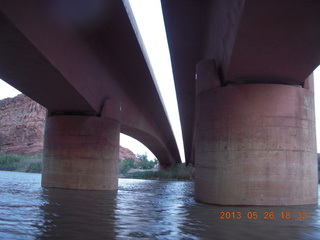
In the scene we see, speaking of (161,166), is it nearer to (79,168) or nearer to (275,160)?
(79,168)

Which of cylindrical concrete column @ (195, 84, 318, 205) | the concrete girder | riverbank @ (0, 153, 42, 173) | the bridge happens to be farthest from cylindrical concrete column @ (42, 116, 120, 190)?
riverbank @ (0, 153, 42, 173)

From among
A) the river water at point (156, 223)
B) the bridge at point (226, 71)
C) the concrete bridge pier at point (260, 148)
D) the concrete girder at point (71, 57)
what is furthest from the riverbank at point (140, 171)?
the river water at point (156, 223)

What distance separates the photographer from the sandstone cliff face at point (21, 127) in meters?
94.8

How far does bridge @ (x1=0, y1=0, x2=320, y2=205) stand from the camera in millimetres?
7707

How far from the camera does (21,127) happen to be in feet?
326

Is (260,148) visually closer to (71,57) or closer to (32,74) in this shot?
(71,57)

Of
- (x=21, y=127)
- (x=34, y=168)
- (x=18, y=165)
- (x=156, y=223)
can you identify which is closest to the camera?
(x=156, y=223)

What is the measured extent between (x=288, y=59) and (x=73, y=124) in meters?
10.7

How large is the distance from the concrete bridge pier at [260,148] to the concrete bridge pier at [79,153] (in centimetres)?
697

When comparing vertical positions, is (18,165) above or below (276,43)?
below

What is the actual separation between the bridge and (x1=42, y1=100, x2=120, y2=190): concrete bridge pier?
162cm

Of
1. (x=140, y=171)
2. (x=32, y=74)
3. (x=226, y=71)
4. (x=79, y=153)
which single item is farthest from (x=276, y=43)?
(x=140, y=171)

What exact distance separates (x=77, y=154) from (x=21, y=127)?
300 ft

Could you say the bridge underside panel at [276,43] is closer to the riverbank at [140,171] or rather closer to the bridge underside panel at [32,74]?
the bridge underside panel at [32,74]
